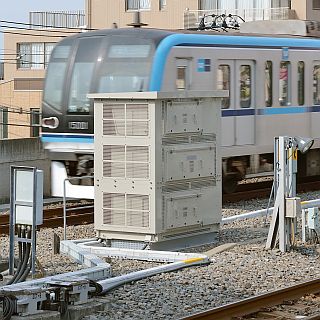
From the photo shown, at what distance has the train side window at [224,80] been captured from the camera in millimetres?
18875

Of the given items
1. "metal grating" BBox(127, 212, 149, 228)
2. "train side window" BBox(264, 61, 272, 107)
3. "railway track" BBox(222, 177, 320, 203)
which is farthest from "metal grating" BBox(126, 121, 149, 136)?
"train side window" BBox(264, 61, 272, 107)

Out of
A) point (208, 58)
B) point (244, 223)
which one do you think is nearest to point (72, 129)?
point (208, 58)

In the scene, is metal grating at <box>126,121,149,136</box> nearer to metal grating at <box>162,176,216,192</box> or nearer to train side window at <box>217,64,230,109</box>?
metal grating at <box>162,176,216,192</box>

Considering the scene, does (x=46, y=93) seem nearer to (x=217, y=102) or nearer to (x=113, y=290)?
(x=217, y=102)

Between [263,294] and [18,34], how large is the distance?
170ft

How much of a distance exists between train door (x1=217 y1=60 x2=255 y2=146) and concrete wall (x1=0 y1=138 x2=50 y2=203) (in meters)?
3.76

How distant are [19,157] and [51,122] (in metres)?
1.70

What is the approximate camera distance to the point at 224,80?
19.0 m

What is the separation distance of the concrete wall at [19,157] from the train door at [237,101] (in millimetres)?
3763

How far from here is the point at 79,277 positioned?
10531mm

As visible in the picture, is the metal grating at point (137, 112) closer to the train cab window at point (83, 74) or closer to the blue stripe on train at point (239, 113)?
the blue stripe on train at point (239, 113)

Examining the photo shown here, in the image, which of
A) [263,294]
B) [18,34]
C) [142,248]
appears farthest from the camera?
[18,34]

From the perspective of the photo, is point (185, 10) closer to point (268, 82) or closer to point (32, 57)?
point (32, 57)

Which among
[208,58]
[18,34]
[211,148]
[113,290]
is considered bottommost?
[113,290]
